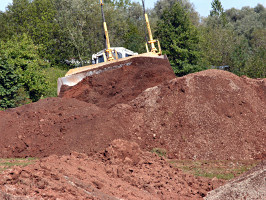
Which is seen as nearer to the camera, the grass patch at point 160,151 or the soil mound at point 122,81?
the grass patch at point 160,151

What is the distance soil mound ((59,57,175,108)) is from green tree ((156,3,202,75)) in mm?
14677

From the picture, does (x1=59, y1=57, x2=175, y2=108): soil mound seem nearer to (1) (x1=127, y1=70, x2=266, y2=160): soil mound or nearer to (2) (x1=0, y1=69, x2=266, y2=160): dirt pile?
(2) (x1=0, y1=69, x2=266, y2=160): dirt pile

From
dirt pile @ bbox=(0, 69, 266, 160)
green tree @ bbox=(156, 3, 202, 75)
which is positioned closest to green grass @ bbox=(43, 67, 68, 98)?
green tree @ bbox=(156, 3, 202, 75)

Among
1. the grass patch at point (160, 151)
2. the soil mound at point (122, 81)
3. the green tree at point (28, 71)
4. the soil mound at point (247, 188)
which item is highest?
the green tree at point (28, 71)

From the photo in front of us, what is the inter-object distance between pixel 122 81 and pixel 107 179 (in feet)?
37.6

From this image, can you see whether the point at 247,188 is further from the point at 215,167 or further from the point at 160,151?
the point at 160,151

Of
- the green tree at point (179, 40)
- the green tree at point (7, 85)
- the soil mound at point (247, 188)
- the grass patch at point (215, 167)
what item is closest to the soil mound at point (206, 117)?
the grass patch at point (215, 167)

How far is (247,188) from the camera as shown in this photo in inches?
247

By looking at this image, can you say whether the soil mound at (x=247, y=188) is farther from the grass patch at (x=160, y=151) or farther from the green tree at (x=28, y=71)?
the green tree at (x=28, y=71)

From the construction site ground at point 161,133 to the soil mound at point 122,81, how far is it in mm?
3066

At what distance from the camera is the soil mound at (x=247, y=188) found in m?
6.12

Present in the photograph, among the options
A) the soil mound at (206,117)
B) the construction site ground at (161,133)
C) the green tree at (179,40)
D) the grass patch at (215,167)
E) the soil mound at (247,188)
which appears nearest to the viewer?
the soil mound at (247,188)

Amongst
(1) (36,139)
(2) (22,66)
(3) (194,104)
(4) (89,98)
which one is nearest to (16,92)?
(2) (22,66)

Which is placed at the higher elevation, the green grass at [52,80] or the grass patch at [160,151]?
the green grass at [52,80]
